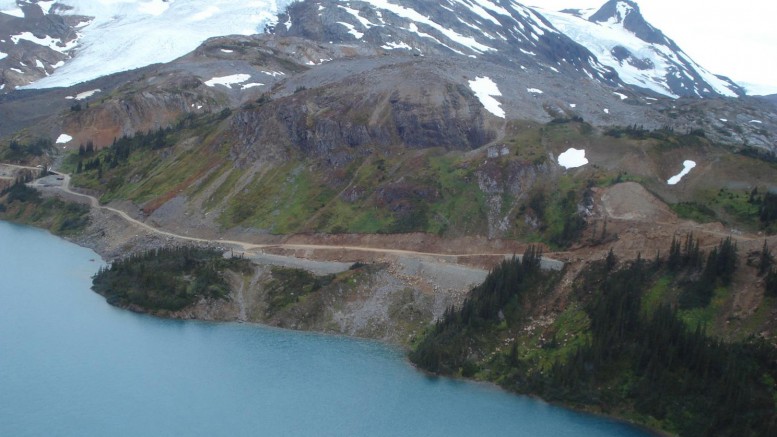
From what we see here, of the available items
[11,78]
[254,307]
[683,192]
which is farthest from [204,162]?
[11,78]

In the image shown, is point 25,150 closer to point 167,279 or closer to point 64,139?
point 64,139

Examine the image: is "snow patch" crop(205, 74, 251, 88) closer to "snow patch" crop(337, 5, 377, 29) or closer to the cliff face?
the cliff face

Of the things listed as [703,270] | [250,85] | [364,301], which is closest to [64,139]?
[250,85]

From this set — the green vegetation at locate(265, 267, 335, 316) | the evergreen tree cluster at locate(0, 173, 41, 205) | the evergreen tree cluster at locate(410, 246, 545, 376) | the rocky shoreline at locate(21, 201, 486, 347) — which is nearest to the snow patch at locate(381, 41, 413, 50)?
the evergreen tree cluster at locate(0, 173, 41, 205)

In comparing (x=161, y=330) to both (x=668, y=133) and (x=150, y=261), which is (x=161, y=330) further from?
(x=668, y=133)

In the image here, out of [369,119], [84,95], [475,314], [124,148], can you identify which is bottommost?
[84,95]
